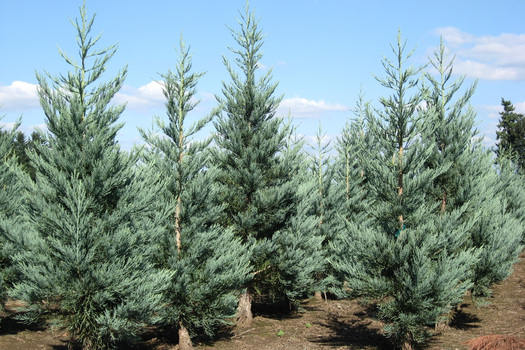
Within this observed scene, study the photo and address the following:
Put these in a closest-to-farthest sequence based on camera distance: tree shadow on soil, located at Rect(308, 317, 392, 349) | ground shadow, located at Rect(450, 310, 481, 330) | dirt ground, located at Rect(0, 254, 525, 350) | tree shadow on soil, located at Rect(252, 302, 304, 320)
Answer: dirt ground, located at Rect(0, 254, 525, 350), tree shadow on soil, located at Rect(308, 317, 392, 349), ground shadow, located at Rect(450, 310, 481, 330), tree shadow on soil, located at Rect(252, 302, 304, 320)

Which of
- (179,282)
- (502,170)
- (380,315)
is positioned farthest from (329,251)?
(502,170)

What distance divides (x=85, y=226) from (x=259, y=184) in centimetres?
585

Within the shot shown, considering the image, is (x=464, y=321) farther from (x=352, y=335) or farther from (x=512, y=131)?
(x=512, y=131)

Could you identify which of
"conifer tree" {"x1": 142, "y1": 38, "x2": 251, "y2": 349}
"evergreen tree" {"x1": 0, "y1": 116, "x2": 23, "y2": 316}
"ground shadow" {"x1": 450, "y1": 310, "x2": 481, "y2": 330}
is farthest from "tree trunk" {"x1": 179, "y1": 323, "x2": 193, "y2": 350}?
"ground shadow" {"x1": 450, "y1": 310, "x2": 481, "y2": 330}

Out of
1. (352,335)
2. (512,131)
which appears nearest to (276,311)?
(352,335)

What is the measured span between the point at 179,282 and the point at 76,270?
2497 millimetres

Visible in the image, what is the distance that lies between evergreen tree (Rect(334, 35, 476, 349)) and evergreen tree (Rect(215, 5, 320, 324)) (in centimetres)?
302

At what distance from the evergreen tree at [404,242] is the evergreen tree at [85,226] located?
4584 mm

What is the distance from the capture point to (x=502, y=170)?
79.2ft

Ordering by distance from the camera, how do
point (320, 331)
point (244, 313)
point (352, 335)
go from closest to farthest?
point (352, 335) → point (320, 331) → point (244, 313)

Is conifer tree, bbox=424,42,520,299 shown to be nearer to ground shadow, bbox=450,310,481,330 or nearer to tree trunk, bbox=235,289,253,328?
ground shadow, bbox=450,310,481,330

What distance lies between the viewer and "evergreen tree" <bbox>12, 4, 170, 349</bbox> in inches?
300

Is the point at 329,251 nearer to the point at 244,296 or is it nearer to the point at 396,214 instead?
the point at 244,296

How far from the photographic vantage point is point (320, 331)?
13070 millimetres
